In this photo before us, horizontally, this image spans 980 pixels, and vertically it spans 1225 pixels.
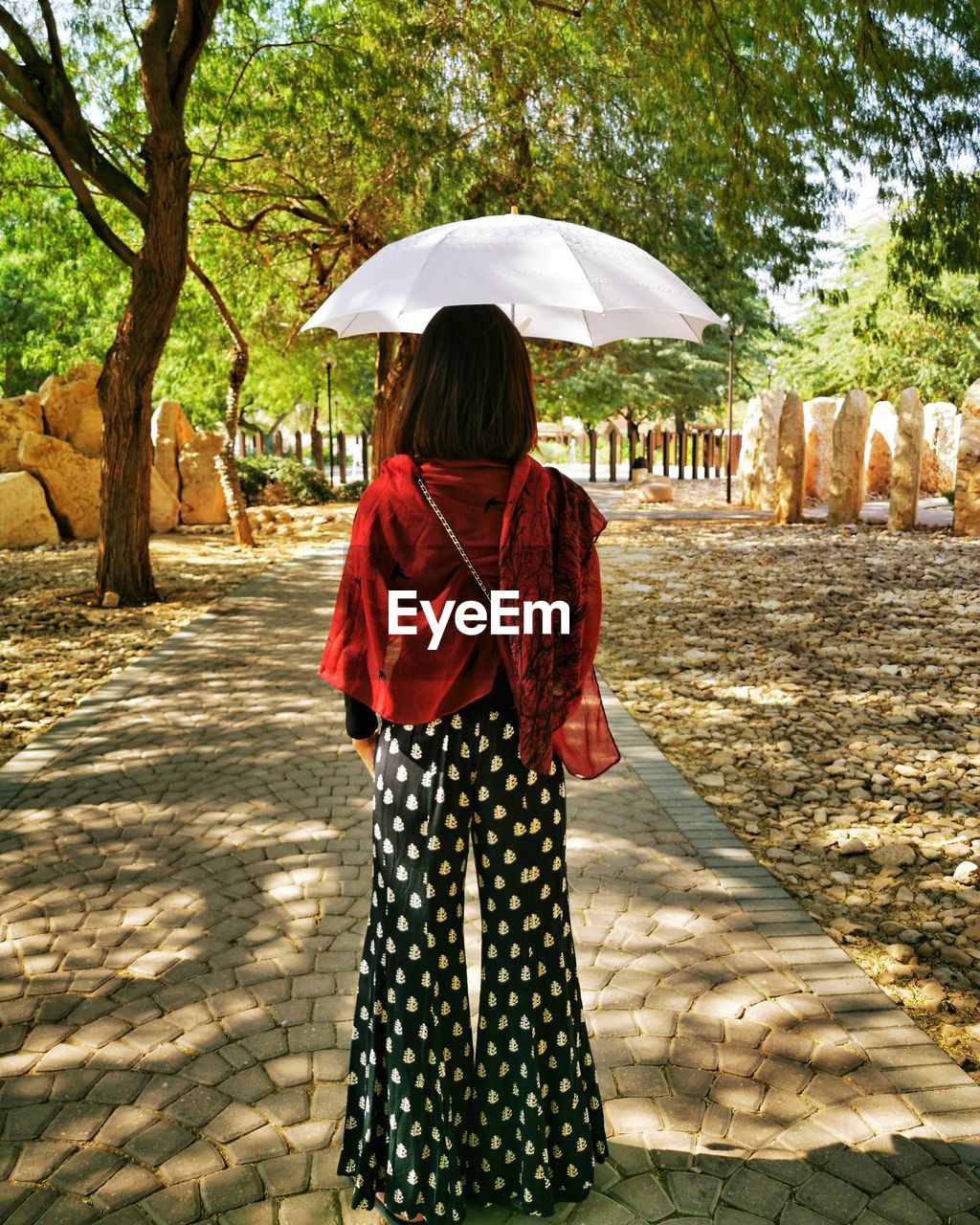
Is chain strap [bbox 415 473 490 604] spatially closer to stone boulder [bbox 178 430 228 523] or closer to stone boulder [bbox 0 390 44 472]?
stone boulder [bbox 0 390 44 472]

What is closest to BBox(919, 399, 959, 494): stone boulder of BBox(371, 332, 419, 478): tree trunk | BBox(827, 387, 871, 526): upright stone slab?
BBox(827, 387, 871, 526): upright stone slab

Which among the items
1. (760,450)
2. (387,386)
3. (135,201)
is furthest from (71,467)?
(760,450)

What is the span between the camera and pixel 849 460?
15.8 meters

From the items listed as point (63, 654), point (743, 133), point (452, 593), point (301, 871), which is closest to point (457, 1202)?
point (452, 593)

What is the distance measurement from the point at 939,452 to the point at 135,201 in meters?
15.8

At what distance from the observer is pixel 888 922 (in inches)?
163

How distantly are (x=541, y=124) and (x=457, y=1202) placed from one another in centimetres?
1353

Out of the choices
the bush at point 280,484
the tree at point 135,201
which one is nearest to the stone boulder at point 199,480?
the bush at point 280,484

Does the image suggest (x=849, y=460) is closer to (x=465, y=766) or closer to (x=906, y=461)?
(x=906, y=461)

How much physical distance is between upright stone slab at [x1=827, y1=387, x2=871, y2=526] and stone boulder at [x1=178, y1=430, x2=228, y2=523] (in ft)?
33.4

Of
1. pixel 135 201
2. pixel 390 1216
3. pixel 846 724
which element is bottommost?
pixel 390 1216

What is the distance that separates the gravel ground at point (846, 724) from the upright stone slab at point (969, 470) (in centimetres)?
52

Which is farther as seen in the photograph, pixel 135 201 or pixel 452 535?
pixel 135 201

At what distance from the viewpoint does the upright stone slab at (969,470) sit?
13.2 m
